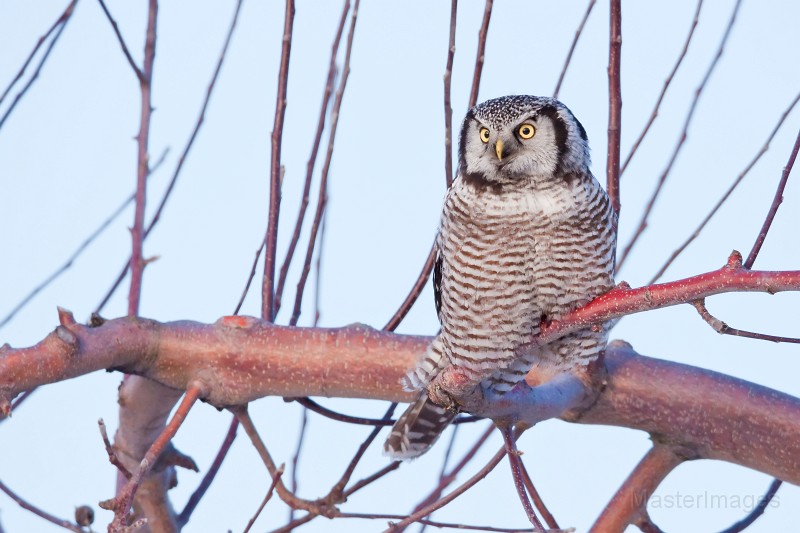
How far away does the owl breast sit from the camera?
9.04ft

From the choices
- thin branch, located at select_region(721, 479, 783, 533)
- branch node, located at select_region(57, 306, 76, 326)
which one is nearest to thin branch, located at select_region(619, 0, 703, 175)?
thin branch, located at select_region(721, 479, 783, 533)

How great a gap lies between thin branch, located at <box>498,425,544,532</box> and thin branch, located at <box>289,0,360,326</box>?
0.74m

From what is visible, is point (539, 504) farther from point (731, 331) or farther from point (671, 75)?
point (671, 75)

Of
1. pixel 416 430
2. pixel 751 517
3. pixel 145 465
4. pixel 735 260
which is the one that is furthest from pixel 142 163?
pixel 751 517

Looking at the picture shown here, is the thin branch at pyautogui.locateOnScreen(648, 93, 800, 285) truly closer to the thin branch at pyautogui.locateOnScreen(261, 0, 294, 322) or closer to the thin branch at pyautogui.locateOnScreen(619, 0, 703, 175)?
the thin branch at pyautogui.locateOnScreen(619, 0, 703, 175)

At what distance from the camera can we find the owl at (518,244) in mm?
2760

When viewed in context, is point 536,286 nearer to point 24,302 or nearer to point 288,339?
point 288,339

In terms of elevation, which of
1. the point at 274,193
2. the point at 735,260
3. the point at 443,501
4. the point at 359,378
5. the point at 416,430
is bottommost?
the point at 443,501

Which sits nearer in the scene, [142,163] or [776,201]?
[776,201]

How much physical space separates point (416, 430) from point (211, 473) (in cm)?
77

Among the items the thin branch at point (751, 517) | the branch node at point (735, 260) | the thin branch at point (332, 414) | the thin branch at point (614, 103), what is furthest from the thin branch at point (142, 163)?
the thin branch at point (751, 517)

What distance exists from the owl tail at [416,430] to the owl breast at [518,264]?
31 centimetres

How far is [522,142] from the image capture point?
9.70 ft

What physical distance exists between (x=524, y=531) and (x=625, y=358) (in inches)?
29.6
